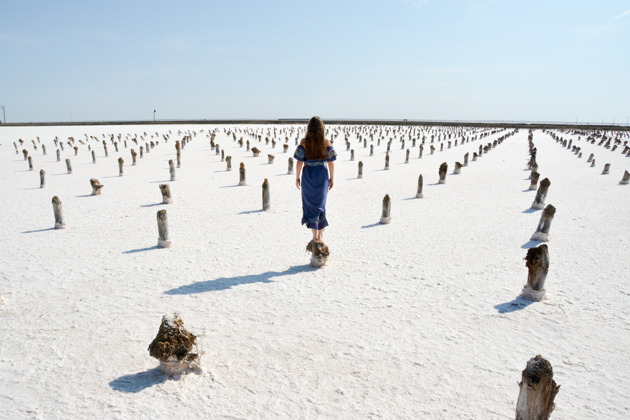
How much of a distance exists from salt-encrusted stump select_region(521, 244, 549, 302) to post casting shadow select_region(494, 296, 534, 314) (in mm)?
123

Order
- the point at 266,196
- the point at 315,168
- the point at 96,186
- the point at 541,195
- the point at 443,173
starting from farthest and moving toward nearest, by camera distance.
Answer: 1. the point at 443,173
2. the point at 96,186
3. the point at 541,195
4. the point at 266,196
5. the point at 315,168

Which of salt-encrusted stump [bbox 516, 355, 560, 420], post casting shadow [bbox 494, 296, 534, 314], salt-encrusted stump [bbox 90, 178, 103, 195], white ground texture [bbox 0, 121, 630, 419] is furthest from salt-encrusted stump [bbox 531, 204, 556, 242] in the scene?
salt-encrusted stump [bbox 90, 178, 103, 195]

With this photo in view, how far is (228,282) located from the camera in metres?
6.23

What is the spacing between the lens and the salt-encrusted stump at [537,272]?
5477 millimetres

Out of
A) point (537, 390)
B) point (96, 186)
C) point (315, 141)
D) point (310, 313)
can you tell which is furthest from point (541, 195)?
point (96, 186)

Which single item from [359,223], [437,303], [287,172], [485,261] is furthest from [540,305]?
[287,172]

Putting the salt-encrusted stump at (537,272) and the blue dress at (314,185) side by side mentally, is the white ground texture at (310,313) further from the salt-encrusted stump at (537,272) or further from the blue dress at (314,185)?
the blue dress at (314,185)

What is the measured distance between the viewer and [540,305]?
545cm

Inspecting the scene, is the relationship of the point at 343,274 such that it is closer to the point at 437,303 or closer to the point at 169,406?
the point at 437,303

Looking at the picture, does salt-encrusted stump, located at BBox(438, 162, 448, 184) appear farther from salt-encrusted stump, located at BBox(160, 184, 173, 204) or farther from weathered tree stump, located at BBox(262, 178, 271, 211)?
salt-encrusted stump, located at BBox(160, 184, 173, 204)

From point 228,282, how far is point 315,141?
257 cm

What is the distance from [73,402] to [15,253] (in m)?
5.49

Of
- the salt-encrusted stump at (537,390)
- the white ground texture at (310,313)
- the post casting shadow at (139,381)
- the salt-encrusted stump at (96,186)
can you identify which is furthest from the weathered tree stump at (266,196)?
the salt-encrusted stump at (537,390)

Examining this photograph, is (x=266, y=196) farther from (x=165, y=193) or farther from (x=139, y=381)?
(x=139, y=381)
